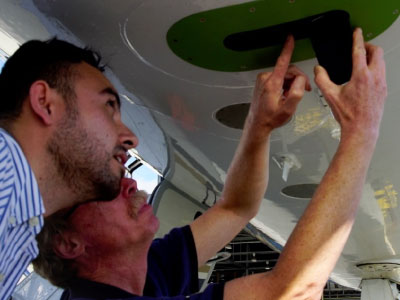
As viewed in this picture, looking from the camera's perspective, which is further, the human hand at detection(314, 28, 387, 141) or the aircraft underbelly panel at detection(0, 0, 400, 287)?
the aircraft underbelly panel at detection(0, 0, 400, 287)

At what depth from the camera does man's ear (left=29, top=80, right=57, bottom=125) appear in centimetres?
107

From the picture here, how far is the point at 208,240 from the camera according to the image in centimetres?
176

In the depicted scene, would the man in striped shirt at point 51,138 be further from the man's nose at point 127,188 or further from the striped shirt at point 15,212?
the man's nose at point 127,188

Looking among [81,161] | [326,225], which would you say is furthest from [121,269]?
[326,225]

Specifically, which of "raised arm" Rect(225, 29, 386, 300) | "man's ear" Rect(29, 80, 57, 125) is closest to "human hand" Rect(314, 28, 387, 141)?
"raised arm" Rect(225, 29, 386, 300)

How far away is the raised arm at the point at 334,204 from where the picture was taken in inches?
41.9

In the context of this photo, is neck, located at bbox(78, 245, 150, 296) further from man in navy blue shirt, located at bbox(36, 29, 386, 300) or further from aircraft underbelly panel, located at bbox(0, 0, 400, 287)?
aircraft underbelly panel, located at bbox(0, 0, 400, 287)

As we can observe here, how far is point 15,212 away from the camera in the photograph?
35.0 inches

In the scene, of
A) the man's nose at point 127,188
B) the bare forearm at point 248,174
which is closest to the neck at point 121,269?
the man's nose at point 127,188

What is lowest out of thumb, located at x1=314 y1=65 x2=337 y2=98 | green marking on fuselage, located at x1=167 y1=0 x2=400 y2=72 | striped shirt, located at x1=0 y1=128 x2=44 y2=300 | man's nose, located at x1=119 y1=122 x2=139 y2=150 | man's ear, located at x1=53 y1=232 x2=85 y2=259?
striped shirt, located at x1=0 y1=128 x2=44 y2=300

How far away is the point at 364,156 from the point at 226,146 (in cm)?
91

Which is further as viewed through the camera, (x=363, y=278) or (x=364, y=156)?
(x=363, y=278)

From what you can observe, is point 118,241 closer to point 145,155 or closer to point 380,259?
point 145,155

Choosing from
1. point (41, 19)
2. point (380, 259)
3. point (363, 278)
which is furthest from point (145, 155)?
point (363, 278)
